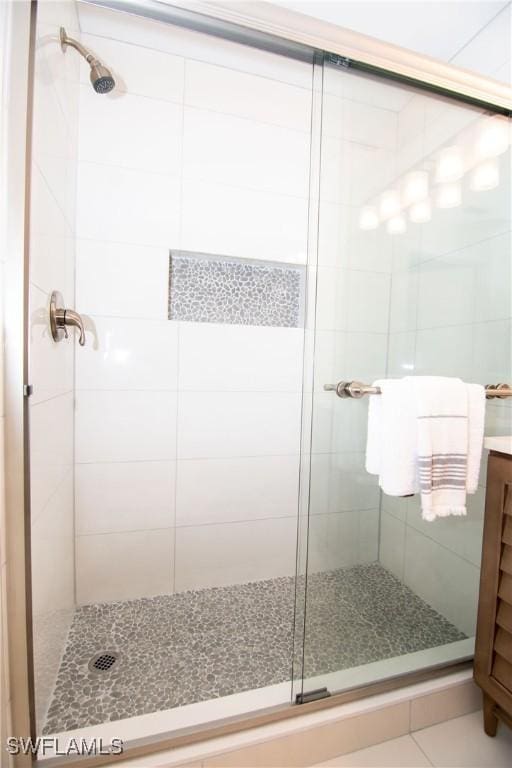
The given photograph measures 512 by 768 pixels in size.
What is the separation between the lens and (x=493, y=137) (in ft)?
4.03

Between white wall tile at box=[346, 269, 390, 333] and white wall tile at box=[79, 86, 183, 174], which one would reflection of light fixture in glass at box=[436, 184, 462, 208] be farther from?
white wall tile at box=[79, 86, 183, 174]

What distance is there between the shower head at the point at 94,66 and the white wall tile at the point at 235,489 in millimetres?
1539

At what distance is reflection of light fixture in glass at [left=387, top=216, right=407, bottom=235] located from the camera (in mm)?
1183

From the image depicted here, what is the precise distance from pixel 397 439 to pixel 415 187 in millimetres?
873

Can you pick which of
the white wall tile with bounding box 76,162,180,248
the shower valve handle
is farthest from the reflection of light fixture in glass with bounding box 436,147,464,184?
the shower valve handle

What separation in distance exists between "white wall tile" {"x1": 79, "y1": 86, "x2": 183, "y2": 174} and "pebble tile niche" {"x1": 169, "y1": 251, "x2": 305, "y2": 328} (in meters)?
0.41

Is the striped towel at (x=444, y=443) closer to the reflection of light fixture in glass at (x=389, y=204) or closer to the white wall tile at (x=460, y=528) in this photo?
the white wall tile at (x=460, y=528)

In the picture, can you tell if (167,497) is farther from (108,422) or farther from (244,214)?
(244,214)

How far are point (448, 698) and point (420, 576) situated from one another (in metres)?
0.37

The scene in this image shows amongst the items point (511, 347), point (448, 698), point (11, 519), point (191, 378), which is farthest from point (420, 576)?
point (11, 519)

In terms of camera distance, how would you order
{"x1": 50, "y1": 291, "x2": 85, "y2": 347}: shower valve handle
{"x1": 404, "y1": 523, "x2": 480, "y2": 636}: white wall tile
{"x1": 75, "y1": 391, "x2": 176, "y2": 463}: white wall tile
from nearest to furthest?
1. {"x1": 50, "y1": 291, "x2": 85, "y2": 347}: shower valve handle
2. {"x1": 404, "y1": 523, "x2": 480, "y2": 636}: white wall tile
3. {"x1": 75, "y1": 391, "x2": 176, "y2": 463}: white wall tile

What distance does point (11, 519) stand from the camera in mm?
804

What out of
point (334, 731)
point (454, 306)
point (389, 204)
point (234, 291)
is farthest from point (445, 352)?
point (334, 731)
